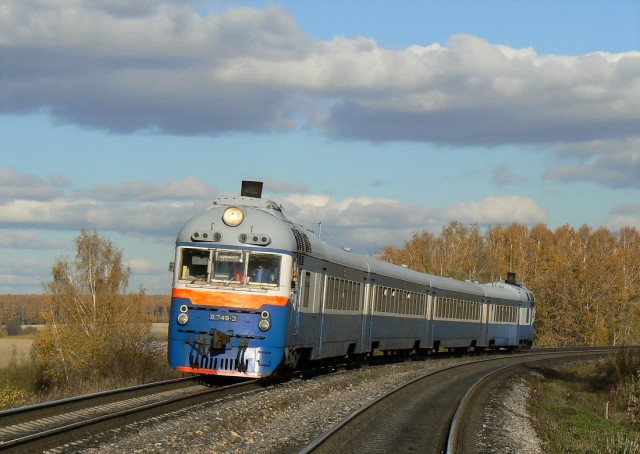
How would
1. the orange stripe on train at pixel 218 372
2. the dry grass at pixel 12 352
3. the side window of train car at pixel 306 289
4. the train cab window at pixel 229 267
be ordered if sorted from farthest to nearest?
1. the dry grass at pixel 12 352
2. the side window of train car at pixel 306 289
3. the train cab window at pixel 229 267
4. the orange stripe on train at pixel 218 372

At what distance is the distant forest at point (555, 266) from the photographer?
8381 cm

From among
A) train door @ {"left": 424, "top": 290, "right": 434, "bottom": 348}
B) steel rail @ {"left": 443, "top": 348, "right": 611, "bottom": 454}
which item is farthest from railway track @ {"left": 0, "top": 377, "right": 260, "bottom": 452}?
train door @ {"left": 424, "top": 290, "right": 434, "bottom": 348}

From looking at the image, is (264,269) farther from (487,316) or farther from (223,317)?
(487,316)

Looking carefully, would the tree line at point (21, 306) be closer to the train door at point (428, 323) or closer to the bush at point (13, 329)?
the bush at point (13, 329)

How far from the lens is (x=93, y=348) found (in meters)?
51.4

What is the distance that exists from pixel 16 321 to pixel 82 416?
471 feet

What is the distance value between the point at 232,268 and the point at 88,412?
5.16 m

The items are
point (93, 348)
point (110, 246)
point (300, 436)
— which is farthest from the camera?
point (110, 246)

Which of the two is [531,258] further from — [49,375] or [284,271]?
[284,271]

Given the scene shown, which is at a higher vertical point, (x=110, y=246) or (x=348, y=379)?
(x=110, y=246)

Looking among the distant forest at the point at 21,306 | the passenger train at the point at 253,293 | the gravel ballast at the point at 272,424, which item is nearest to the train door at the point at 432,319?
the passenger train at the point at 253,293

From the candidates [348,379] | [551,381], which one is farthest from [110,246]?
[348,379]

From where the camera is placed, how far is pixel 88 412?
44.3 ft

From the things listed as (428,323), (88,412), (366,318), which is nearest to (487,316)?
(428,323)
